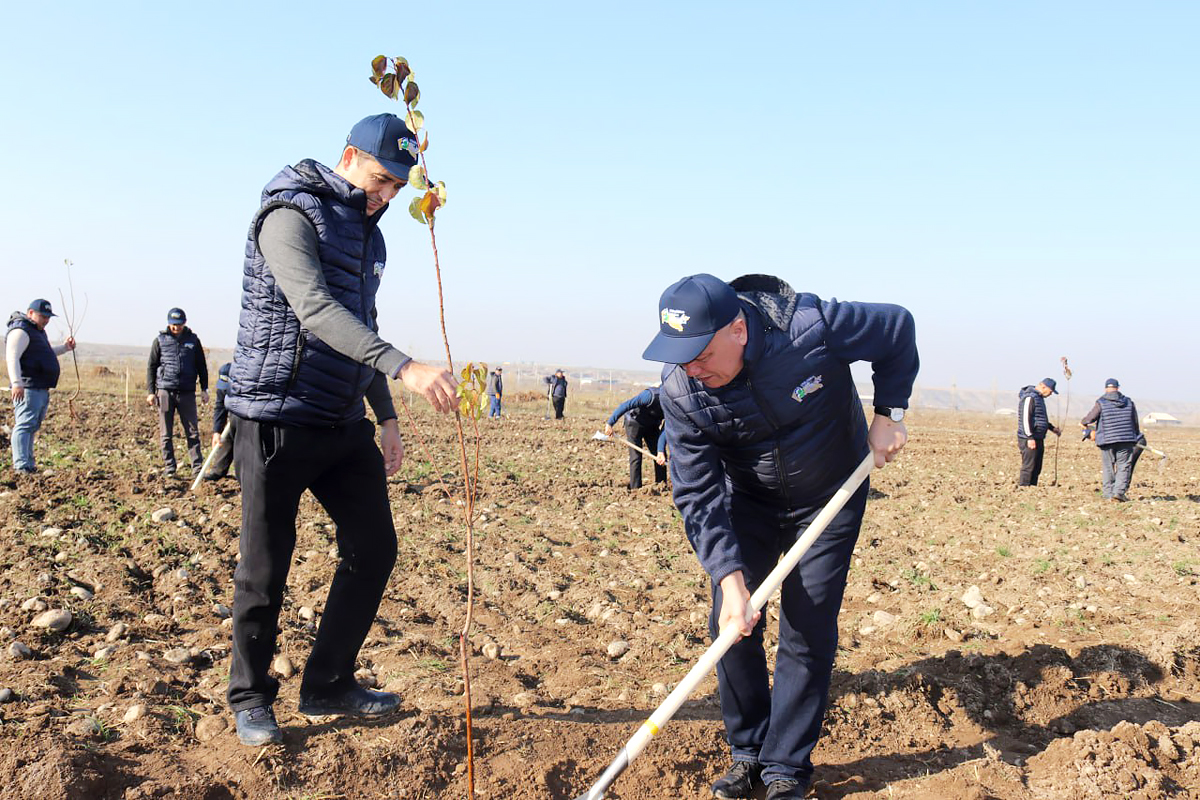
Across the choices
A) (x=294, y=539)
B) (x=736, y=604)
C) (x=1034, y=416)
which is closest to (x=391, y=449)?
(x=294, y=539)

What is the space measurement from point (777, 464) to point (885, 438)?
456 mm

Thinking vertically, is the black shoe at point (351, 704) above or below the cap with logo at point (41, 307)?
below

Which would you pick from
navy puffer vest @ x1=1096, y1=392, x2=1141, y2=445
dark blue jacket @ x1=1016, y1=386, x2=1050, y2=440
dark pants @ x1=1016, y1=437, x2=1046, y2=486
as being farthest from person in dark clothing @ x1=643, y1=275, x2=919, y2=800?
dark pants @ x1=1016, y1=437, x2=1046, y2=486

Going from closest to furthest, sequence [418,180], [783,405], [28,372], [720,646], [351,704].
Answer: [418,180] → [720,646] → [783,405] → [351,704] → [28,372]

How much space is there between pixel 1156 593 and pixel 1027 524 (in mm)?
3306

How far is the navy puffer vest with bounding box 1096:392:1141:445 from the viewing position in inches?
459

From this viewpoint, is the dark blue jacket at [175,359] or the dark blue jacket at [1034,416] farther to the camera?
the dark blue jacket at [1034,416]

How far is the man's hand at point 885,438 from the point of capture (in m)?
3.09

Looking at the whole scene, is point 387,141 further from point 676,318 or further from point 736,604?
point 736,604

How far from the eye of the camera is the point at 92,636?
14.3ft

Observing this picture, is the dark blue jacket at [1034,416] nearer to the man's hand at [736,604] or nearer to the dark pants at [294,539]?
the man's hand at [736,604]

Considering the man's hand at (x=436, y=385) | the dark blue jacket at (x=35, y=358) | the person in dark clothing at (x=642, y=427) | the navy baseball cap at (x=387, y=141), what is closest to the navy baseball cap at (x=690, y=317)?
the man's hand at (x=436, y=385)

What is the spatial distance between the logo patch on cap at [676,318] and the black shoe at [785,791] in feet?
5.06

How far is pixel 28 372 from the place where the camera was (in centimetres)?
840
